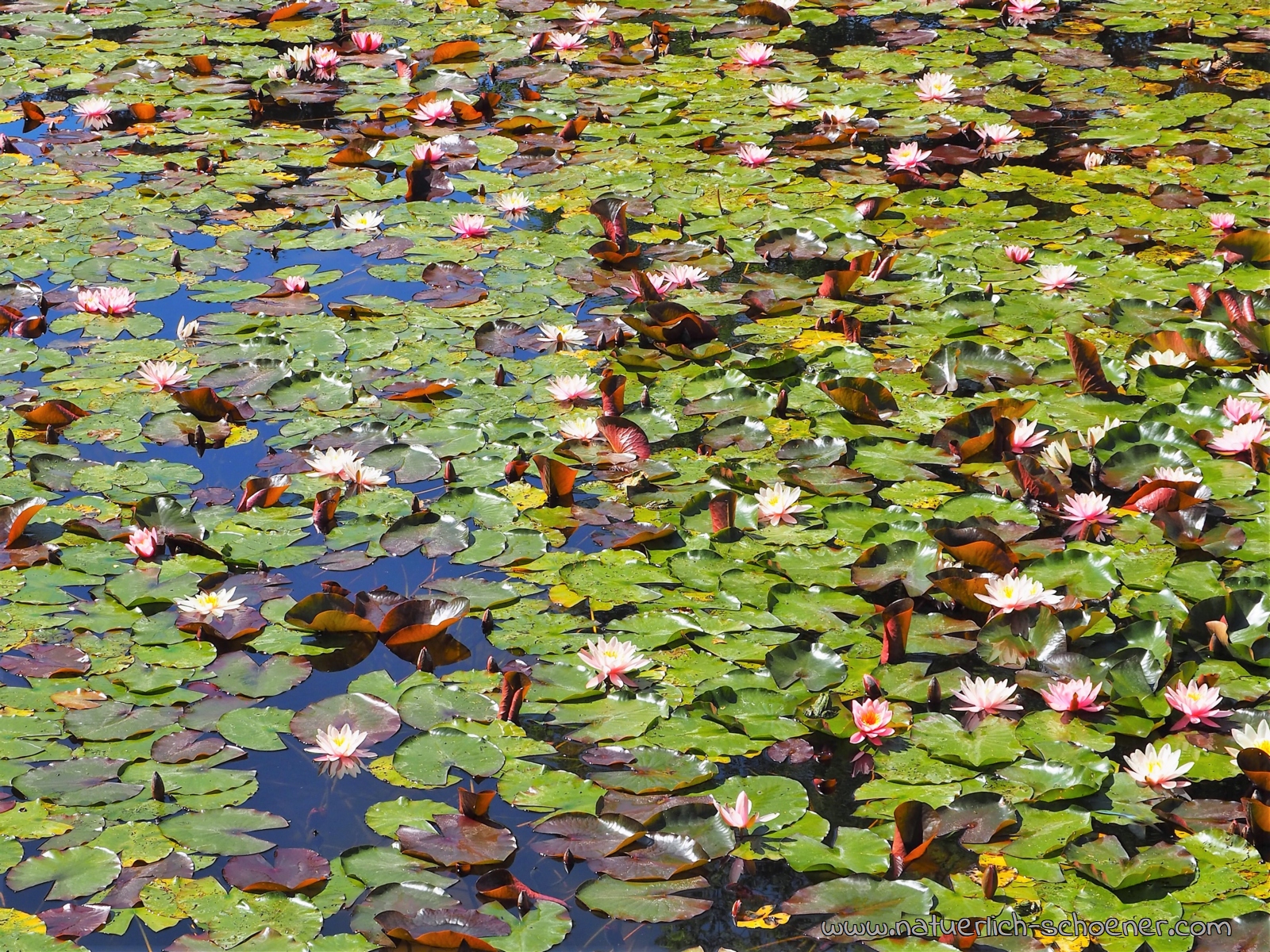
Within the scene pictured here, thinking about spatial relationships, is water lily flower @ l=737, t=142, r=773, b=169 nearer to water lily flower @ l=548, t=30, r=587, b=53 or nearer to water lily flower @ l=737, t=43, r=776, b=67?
water lily flower @ l=737, t=43, r=776, b=67

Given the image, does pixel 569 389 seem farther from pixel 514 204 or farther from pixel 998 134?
pixel 998 134

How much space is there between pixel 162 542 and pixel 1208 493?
2817 millimetres

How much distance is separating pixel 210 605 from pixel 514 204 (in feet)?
8.32

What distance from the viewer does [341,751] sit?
2.67m

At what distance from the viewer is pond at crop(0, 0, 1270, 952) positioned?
7.89ft

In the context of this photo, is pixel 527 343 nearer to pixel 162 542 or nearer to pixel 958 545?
pixel 162 542

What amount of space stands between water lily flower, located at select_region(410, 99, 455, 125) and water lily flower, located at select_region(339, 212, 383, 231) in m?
1.14

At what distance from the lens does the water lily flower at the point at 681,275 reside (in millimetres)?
4500

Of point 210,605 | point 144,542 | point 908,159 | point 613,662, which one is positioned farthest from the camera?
point 908,159

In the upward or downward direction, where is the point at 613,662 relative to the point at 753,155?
downward

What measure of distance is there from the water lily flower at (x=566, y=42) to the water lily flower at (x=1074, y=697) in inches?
199

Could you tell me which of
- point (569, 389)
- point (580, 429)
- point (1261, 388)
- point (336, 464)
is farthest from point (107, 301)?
point (1261, 388)

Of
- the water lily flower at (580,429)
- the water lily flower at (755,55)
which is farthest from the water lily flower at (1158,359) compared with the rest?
the water lily flower at (755,55)

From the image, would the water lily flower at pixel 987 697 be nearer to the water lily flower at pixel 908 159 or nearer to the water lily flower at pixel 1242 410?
the water lily flower at pixel 1242 410
